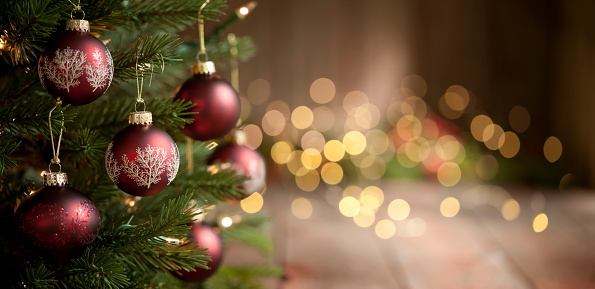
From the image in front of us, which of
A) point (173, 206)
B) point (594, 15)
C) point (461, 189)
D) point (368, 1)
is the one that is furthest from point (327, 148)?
point (173, 206)

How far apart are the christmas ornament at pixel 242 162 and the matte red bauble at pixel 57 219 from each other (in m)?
0.24

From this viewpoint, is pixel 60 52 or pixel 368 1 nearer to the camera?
pixel 60 52

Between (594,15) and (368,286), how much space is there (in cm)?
173

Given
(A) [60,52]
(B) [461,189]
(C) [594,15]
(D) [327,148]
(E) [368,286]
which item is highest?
(C) [594,15]

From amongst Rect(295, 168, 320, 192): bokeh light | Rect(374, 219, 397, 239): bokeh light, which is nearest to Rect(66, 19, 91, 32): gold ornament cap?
Rect(374, 219, 397, 239): bokeh light

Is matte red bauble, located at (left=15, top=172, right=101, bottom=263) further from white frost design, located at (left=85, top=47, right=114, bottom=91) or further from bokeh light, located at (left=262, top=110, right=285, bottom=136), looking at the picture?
bokeh light, located at (left=262, top=110, right=285, bottom=136)

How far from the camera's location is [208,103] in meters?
0.59

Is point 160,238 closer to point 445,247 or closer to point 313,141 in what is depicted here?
point 445,247

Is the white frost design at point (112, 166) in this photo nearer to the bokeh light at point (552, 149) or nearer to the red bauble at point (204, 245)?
the red bauble at point (204, 245)

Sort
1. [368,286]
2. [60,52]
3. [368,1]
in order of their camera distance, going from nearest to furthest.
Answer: [60,52]
[368,286]
[368,1]

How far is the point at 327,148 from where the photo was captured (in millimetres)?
2529

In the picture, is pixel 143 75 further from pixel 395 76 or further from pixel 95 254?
pixel 395 76

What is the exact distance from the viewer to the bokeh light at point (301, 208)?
1797 mm

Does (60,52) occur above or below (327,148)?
above
